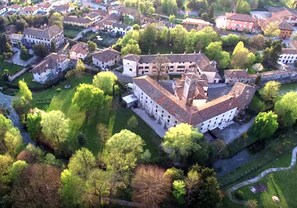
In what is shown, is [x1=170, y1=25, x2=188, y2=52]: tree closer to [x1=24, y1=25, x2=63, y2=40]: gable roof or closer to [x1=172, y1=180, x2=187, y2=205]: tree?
[x1=24, y1=25, x2=63, y2=40]: gable roof

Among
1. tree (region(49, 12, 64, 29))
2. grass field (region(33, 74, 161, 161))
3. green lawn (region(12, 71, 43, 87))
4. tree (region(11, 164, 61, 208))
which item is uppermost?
tree (region(11, 164, 61, 208))

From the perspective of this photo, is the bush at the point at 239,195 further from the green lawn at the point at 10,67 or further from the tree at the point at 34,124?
the green lawn at the point at 10,67

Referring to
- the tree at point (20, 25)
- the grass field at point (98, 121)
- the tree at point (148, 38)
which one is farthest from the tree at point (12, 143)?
the tree at point (20, 25)

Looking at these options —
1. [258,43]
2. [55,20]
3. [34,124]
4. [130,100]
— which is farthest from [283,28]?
[34,124]

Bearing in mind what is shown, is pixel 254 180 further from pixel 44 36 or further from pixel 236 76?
pixel 44 36

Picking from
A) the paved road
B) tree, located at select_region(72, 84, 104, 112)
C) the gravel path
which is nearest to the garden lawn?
the gravel path

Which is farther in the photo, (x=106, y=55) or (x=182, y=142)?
(x=106, y=55)
